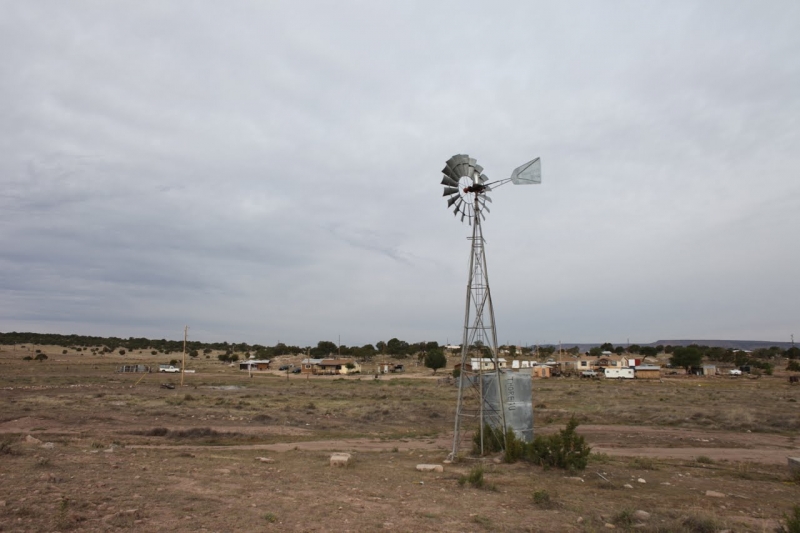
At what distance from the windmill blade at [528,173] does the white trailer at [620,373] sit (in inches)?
2525

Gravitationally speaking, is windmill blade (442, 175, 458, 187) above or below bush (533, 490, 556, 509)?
above

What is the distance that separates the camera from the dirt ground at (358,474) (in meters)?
9.34

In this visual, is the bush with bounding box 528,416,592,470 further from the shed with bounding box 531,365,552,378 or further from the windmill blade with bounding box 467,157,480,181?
the shed with bounding box 531,365,552,378

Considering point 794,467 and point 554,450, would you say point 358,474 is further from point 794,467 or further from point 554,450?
point 794,467

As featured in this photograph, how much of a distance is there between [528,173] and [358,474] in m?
10.6

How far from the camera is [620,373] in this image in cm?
7250

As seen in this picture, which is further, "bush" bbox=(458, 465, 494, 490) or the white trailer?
the white trailer

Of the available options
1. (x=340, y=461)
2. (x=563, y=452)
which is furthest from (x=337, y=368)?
(x=563, y=452)

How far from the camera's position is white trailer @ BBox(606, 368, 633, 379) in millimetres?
71938

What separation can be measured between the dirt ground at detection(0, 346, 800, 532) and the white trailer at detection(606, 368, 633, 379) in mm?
40337

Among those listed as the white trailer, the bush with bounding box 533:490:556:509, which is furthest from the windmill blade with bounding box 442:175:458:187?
the white trailer

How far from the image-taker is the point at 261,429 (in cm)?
2611

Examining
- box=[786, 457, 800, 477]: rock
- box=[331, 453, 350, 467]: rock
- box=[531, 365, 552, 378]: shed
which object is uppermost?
box=[786, 457, 800, 477]: rock

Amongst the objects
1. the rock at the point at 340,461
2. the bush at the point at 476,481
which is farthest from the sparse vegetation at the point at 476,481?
the rock at the point at 340,461
